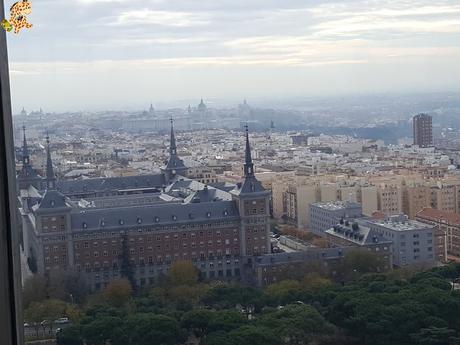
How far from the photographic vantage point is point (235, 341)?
231 cm

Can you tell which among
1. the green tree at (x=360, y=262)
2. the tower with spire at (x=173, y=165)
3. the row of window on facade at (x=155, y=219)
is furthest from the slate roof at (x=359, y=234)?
the tower with spire at (x=173, y=165)

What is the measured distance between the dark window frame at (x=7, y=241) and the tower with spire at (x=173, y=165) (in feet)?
11.6

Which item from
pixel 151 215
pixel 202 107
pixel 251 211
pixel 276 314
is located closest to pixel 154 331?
pixel 276 314

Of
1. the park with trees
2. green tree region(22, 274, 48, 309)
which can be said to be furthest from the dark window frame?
green tree region(22, 274, 48, 309)

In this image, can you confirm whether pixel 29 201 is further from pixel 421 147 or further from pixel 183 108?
pixel 421 147

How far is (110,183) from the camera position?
4430 mm

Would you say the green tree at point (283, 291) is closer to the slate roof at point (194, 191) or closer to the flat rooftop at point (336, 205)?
the flat rooftop at point (336, 205)

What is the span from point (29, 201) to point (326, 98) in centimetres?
170

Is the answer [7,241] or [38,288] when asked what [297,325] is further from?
[7,241]

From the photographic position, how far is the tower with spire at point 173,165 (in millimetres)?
4210

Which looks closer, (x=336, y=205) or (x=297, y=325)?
(x=297, y=325)

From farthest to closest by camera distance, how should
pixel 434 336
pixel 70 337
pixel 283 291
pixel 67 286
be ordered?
1. pixel 67 286
2. pixel 283 291
3. pixel 70 337
4. pixel 434 336

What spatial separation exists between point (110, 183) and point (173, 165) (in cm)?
45

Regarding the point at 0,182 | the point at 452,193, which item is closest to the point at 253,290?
the point at 452,193
